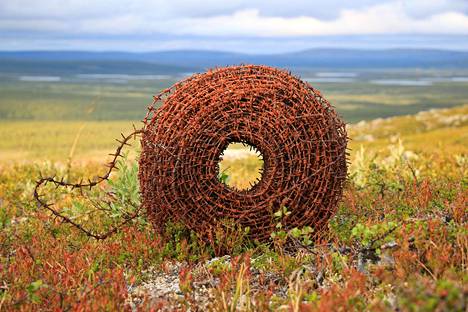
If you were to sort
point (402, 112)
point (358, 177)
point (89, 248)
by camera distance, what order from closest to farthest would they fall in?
point (89, 248) → point (358, 177) → point (402, 112)

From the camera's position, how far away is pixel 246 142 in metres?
8.98

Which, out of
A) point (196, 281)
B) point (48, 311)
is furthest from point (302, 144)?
point (48, 311)

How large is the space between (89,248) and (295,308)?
4239 millimetres

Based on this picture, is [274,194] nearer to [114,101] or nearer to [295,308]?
[295,308]

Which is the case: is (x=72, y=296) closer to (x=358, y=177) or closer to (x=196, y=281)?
(x=196, y=281)

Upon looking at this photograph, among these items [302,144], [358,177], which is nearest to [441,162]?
[358,177]

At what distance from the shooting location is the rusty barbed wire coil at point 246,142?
8.84 meters

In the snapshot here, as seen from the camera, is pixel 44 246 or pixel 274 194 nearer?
pixel 274 194

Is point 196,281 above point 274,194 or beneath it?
beneath

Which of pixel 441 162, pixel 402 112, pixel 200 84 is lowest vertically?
pixel 402 112

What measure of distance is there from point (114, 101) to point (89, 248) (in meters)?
131

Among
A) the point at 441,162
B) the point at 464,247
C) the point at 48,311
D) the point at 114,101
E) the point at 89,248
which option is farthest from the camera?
the point at 114,101

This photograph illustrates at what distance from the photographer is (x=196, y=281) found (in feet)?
25.9

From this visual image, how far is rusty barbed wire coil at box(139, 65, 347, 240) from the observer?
29.0 ft
